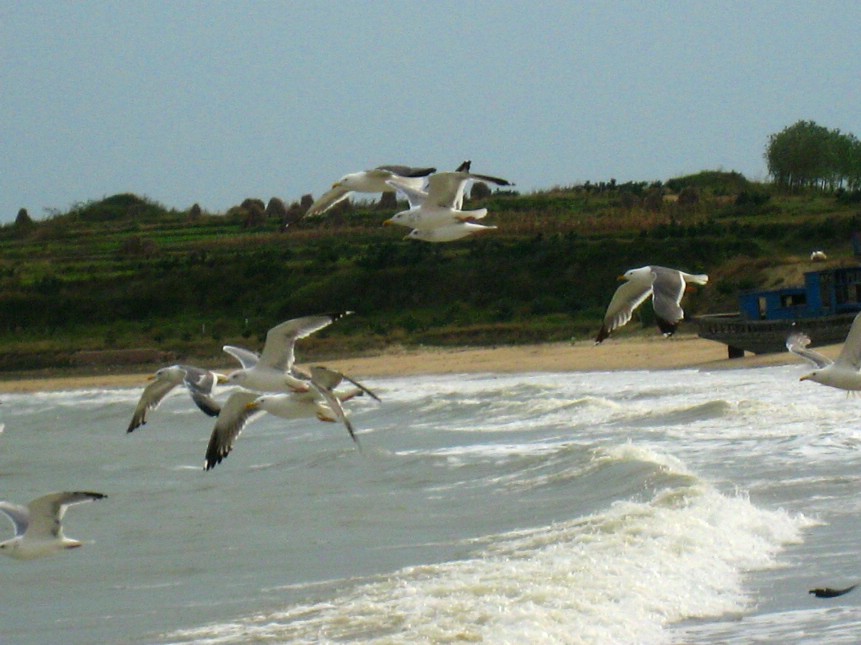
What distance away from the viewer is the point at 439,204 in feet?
40.7

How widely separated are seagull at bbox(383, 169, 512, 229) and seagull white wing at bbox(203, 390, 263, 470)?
1.98 meters

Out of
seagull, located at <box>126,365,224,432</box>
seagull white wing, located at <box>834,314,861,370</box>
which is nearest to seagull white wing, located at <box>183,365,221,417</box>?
seagull, located at <box>126,365,224,432</box>

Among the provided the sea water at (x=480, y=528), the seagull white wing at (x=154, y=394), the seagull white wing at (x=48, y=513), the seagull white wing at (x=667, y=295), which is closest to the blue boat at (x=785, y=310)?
the sea water at (x=480, y=528)

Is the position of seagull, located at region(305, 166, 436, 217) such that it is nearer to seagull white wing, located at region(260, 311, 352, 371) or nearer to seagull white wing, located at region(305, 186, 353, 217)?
seagull white wing, located at region(305, 186, 353, 217)

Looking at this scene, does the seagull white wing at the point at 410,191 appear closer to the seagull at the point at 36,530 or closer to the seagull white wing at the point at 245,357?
the seagull white wing at the point at 245,357

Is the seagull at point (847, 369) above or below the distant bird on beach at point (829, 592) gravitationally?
above

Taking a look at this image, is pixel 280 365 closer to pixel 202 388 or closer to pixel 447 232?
pixel 202 388

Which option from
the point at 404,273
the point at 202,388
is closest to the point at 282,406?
the point at 202,388

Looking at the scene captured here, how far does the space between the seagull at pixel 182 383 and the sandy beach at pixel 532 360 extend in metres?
17.8

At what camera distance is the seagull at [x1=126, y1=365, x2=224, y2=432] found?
11930 mm

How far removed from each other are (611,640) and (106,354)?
113ft

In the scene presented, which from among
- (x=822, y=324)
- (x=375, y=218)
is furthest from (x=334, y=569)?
(x=375, y=218)

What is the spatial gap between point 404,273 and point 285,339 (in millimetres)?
34407

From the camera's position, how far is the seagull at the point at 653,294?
35.8ft
